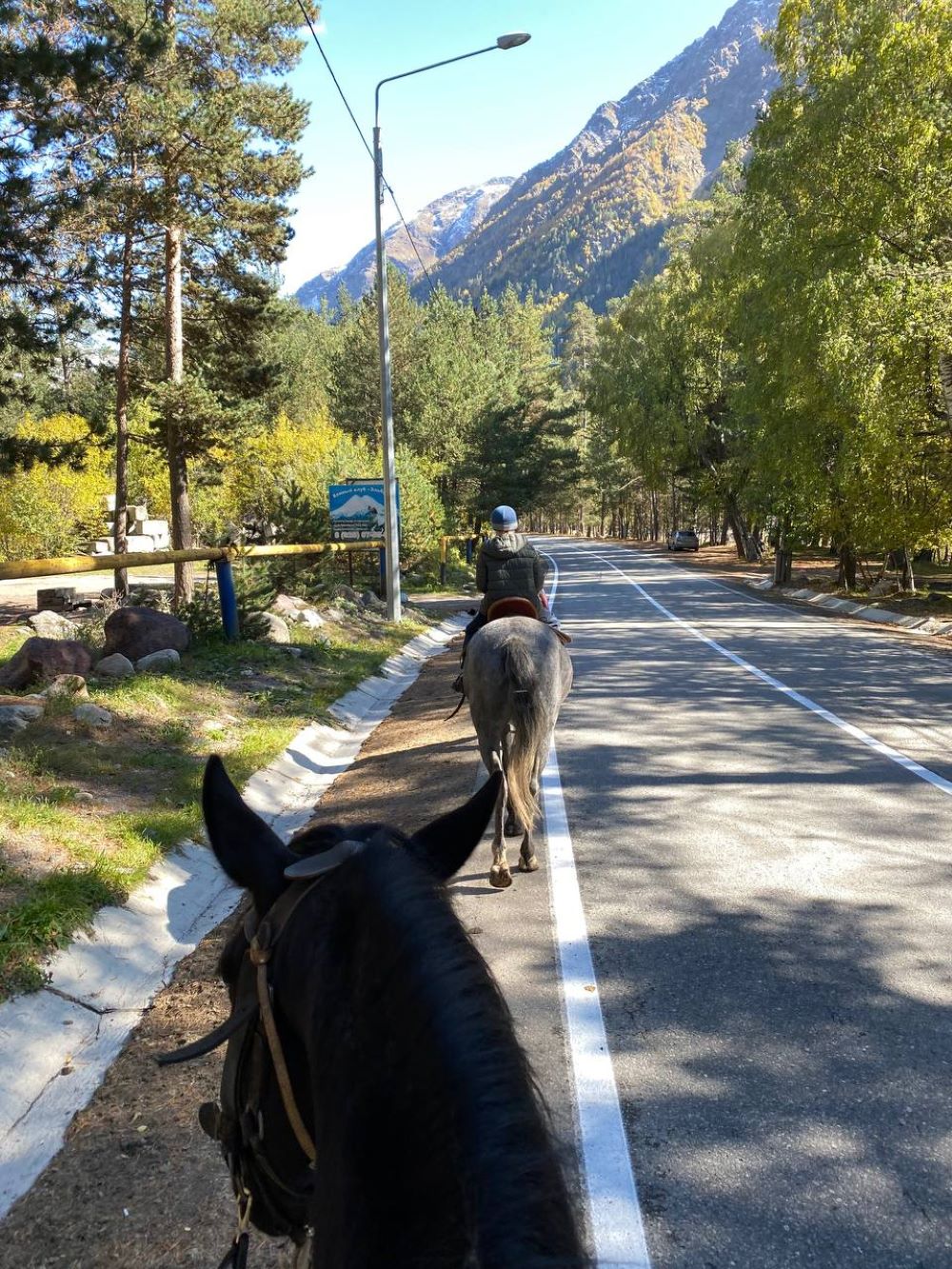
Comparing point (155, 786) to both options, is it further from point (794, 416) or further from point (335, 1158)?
point (794, 416)

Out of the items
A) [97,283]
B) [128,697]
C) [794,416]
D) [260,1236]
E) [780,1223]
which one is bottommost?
[260,1236]

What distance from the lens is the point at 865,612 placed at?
1988 cm

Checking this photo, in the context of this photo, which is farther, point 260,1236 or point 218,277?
point 218,277

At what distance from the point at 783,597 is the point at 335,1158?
25060 millimetres

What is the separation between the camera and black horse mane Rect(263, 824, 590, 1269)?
1005mm

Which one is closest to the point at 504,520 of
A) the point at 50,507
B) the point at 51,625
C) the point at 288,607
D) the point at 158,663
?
the point at 158,663

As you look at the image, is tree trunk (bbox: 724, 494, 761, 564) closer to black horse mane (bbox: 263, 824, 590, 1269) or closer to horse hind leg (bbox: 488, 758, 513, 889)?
horse hind leg (bbox: 488, 758, 513, 889)

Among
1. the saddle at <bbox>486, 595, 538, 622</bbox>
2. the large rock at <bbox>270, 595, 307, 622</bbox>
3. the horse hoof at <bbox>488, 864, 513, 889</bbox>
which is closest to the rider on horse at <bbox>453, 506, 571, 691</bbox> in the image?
the saddle at <bbox>486, 595, 538, 622</bbox>

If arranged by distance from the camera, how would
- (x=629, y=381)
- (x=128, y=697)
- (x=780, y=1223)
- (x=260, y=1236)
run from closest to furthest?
1. (x=780, y=1223)
2. (x=260, y=1236)
3. (x=128, y=697)
4. (x=629, y=381)

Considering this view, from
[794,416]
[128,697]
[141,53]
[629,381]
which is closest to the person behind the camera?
[128,697]

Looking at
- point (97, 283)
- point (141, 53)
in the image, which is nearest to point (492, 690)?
point (141, 53)

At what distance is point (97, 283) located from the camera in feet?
50.8

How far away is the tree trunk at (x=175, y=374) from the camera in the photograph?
17.5 meters

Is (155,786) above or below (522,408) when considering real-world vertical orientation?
below
